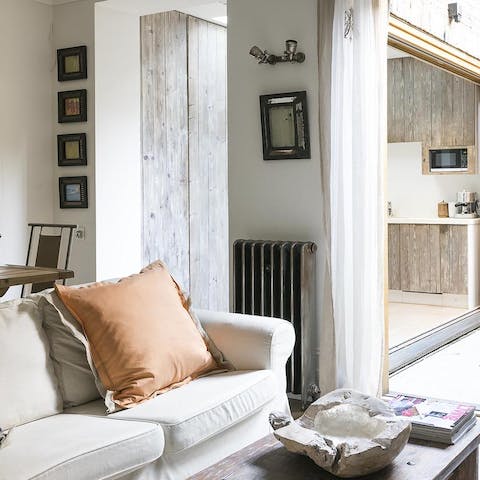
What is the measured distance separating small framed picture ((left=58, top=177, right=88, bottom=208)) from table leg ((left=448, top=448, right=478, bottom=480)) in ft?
13.0

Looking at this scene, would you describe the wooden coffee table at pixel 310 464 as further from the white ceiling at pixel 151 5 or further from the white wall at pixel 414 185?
the white wall at pixel 414 185

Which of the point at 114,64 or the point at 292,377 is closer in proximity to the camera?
the point at 292,377

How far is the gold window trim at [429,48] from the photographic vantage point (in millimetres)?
4691

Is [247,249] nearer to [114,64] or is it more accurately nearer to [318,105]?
[318,105]

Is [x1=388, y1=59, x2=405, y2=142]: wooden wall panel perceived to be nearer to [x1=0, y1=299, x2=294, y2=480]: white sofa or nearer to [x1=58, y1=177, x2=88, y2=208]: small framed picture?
[x1=58, y1=177, x2=88, y2=208]: small framed picture

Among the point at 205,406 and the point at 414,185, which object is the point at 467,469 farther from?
the point at 414,185

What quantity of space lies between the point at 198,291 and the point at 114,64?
2126 mm

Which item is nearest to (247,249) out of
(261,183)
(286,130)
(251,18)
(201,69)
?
(261,183)

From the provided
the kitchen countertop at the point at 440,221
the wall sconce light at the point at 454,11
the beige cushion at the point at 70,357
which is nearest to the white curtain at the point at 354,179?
the wall sconce light at the point at 454,11

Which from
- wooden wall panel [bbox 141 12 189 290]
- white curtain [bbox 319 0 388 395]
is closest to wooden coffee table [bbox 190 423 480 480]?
white curtain [bbox 319 0 388 395]

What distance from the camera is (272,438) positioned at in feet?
7.69

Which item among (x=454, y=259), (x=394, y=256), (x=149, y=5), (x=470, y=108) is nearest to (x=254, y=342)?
(x=149, y=5)

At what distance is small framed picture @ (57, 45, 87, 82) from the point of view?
5.69m

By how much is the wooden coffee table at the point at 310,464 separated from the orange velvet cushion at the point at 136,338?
715 millimetres
